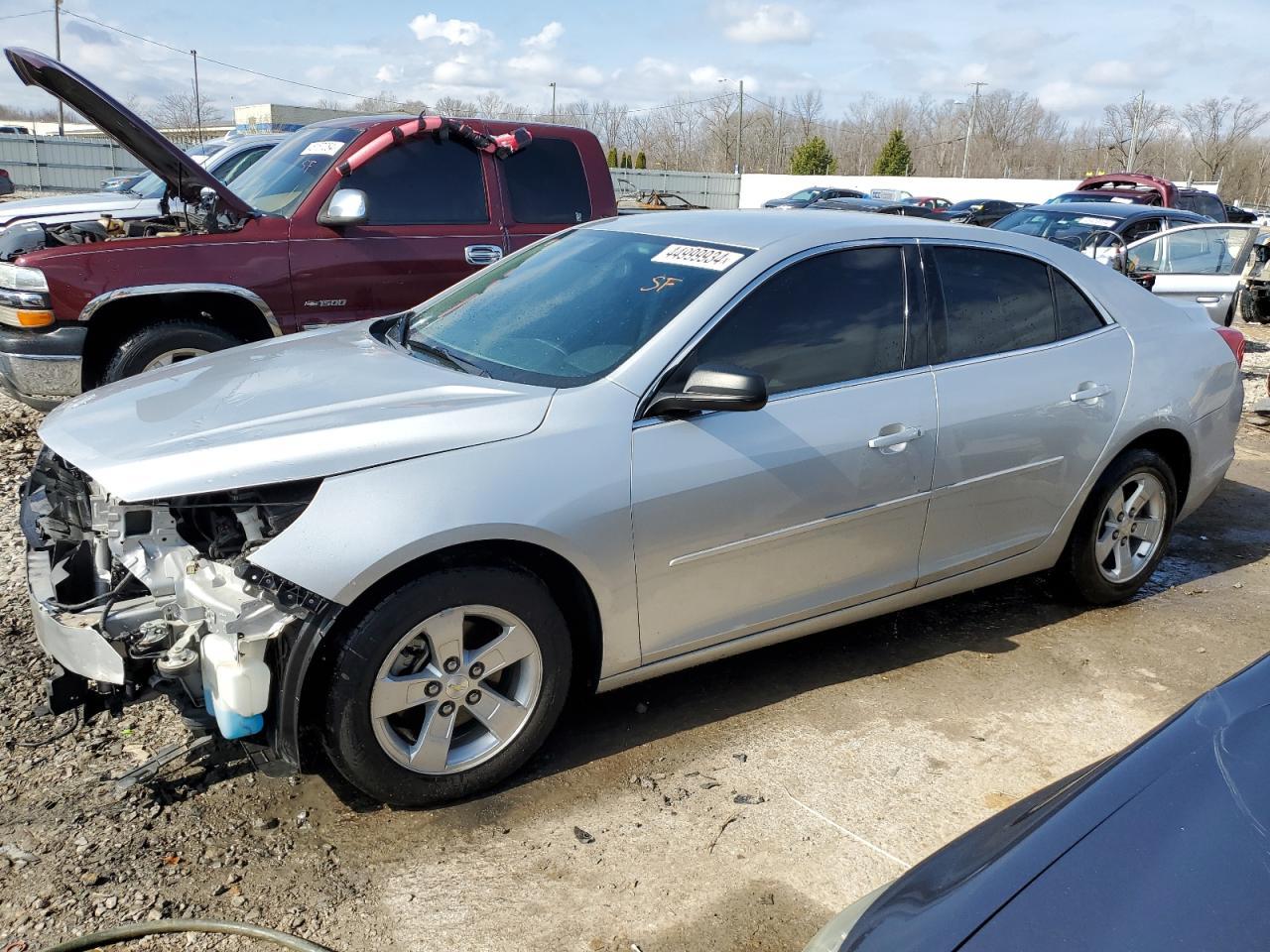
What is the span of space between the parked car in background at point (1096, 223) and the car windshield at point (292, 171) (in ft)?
24.7

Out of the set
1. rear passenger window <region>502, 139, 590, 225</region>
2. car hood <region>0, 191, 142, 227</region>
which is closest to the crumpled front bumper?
rear passenger window <region>502, 139, 590, 225</region>

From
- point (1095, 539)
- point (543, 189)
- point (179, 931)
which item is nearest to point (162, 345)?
point (543, 189)

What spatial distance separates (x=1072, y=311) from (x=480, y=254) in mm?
3581

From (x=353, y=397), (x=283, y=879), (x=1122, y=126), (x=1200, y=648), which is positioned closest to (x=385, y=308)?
(x=353, y=397)

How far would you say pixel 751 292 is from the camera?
344 cm

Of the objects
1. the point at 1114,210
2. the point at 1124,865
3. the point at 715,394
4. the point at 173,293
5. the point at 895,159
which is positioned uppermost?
the point at 895,159

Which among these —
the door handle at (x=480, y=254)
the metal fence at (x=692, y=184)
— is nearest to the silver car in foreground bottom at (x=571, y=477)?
the door handle at (x=480, y=254)

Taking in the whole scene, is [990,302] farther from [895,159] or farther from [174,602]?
[895,159]

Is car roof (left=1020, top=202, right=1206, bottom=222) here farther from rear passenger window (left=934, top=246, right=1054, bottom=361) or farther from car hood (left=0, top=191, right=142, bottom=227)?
car hood (left=0, top=191, right=142, bottom=227)

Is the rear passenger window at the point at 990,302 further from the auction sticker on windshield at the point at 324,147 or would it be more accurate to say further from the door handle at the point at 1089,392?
the auction sticker on windshield at the point at 324,147

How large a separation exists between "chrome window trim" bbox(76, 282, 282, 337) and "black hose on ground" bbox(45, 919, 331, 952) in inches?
154

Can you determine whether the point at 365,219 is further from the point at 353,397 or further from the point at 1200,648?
the point at 1200,648

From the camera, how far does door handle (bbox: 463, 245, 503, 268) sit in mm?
6422

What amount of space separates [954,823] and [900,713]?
2.16 ft
